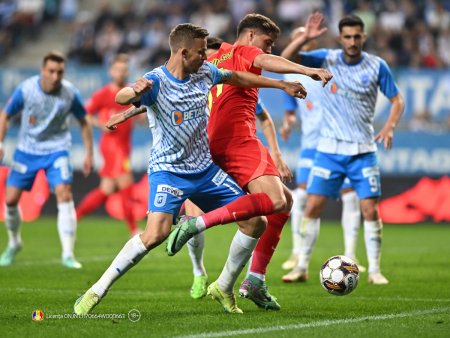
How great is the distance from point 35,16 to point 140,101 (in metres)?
19.9

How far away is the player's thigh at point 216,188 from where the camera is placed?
794 cm

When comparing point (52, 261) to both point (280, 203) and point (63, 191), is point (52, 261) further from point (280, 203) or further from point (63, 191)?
point (280, 203)

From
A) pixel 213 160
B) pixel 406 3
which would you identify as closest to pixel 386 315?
pixel 213 160

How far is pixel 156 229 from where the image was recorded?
7547mm

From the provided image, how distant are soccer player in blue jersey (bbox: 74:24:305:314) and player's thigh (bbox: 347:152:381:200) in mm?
2734

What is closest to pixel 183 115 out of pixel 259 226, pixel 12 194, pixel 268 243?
pixel 259 226

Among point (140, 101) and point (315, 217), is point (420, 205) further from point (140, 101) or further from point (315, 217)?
point (140, 101)

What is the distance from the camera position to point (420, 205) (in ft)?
65.2

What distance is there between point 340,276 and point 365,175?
2.32m

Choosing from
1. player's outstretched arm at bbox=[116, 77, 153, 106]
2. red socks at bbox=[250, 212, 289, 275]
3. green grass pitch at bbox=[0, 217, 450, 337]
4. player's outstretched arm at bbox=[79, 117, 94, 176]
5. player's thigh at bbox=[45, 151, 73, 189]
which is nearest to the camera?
green grass pitch at bbox=[0, 217, 450, 337]

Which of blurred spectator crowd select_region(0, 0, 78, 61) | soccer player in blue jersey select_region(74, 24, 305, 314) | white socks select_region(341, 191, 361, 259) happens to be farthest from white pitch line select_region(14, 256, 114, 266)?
blurred spectator crowd select_region(0, 0, 78, 61)

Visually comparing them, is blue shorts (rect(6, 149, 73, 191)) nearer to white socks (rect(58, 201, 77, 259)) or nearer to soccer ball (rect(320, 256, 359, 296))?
white socks (rect(58, 201, 77, 259))

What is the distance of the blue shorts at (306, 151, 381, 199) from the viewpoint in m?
10.5

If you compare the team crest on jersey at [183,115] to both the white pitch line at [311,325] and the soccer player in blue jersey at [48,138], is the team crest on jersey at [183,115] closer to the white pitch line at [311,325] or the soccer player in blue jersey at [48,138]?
the white pitch line at [311,325]
